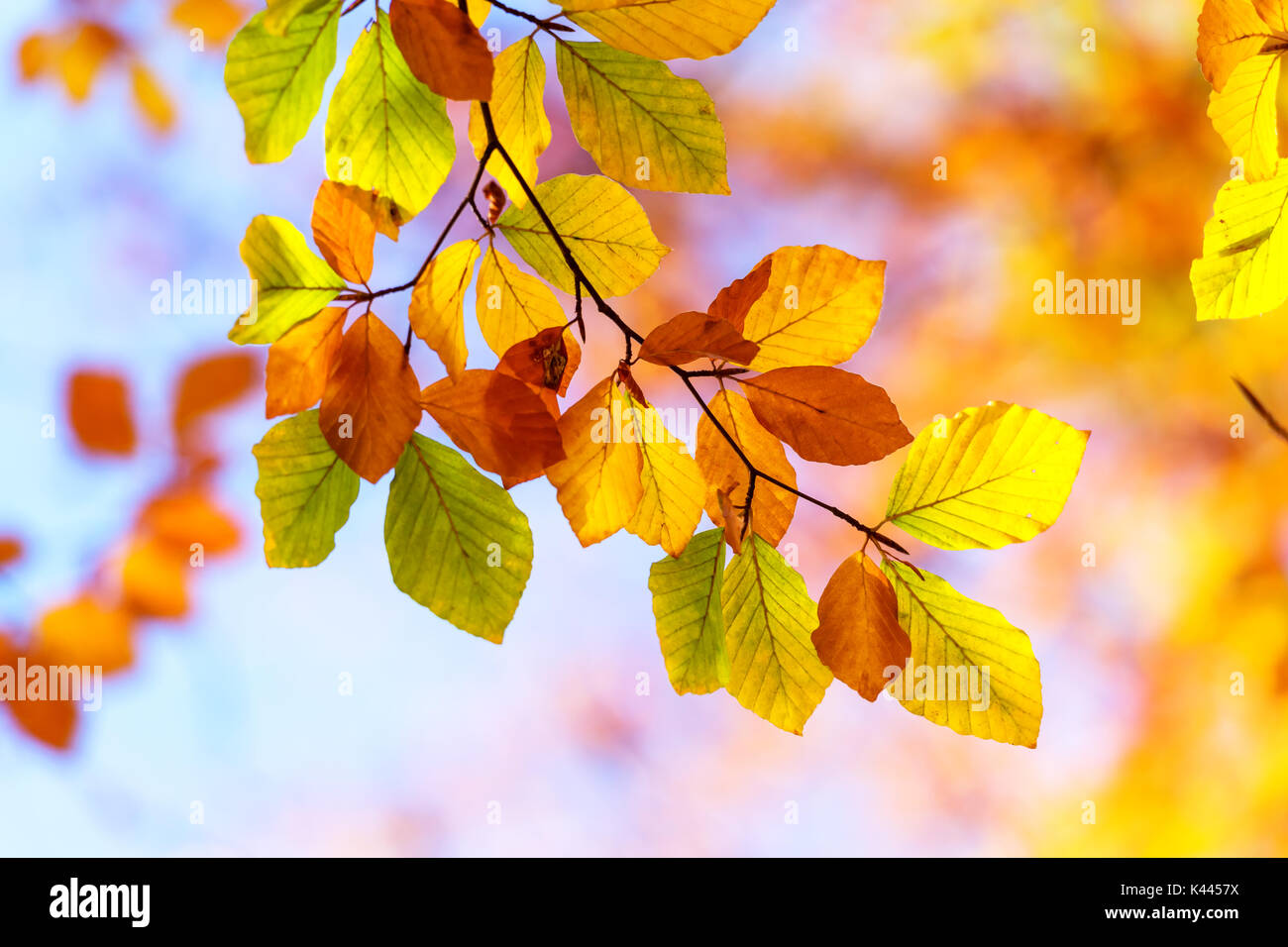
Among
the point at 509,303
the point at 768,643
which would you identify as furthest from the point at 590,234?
the point at 768,643

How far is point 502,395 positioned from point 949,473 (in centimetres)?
14

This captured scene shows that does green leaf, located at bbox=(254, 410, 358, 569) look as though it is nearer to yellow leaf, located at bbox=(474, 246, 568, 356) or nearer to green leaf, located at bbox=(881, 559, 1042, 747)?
yellow leaf, located at bbox=(474, 246, 568, 356)

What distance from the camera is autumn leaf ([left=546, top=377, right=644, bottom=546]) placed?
0.71 feet

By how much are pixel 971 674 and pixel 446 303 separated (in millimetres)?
181

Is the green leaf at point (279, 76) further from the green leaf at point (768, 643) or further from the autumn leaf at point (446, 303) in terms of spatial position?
the green leaf at point (768, 643)

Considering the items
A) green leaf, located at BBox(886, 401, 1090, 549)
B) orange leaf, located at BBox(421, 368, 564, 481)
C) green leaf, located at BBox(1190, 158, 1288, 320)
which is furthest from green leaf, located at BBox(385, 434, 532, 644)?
green leaf, located at BBox(1190, 158, 1288, 320)

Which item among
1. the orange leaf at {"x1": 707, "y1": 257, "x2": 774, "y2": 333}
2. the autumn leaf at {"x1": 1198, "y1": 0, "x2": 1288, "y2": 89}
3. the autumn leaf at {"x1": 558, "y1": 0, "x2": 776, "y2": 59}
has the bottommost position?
the orange leaf at {"x1": 707, "y1": 257, "x2": 774, "y2": 333}

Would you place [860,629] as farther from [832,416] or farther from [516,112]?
[516,112]

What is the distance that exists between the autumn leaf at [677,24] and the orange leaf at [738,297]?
0.19 feet

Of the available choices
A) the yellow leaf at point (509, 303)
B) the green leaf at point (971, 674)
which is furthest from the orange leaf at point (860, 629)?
the yellow leaf at point (509, 303)

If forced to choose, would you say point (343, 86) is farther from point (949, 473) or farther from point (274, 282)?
point (949, 473)

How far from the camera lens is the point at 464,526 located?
213 millimetres

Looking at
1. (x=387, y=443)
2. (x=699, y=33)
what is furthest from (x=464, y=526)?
(x=699, y=33)

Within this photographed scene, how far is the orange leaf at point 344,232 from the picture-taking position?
8.2 inches
